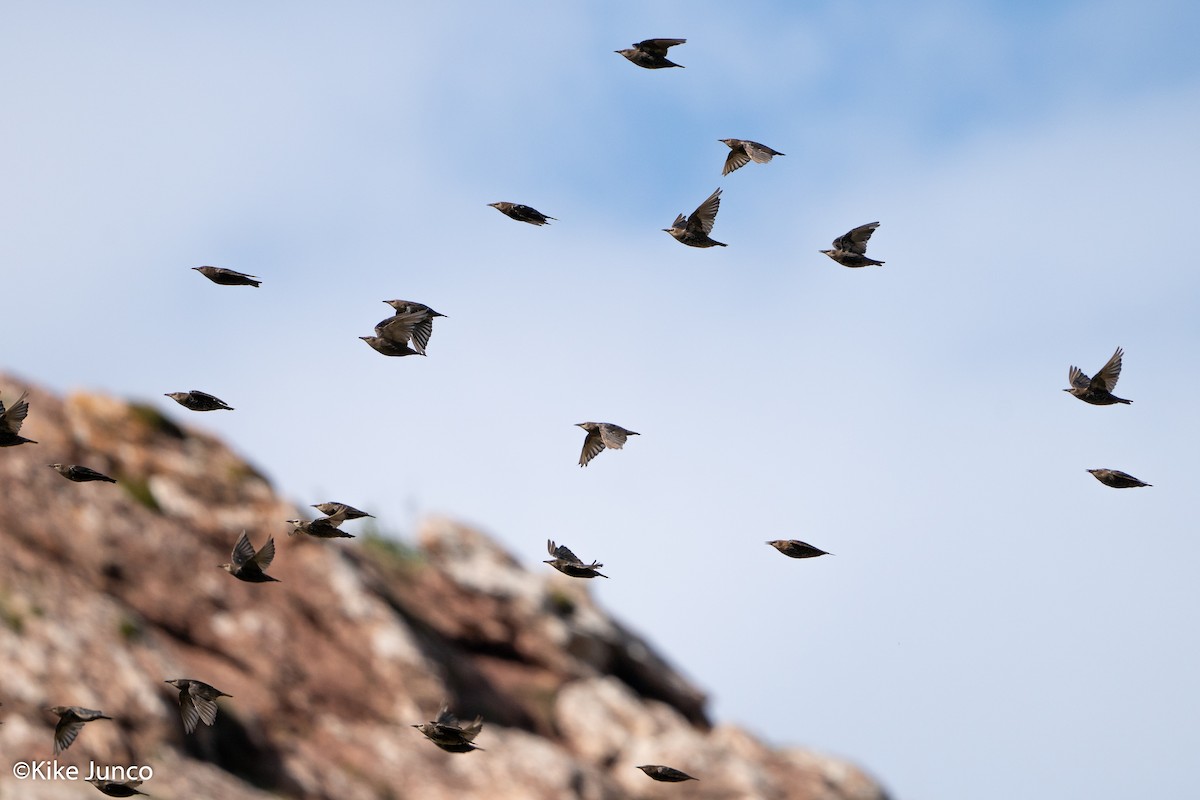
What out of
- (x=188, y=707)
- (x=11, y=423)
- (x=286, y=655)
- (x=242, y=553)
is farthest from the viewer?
(x=286, y=655)

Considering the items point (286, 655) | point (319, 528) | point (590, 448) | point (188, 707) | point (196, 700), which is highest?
point (590, 448)

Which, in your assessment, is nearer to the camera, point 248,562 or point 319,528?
point 248,562

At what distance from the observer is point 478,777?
4241 centimetres

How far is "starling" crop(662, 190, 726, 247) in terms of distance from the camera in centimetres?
2261

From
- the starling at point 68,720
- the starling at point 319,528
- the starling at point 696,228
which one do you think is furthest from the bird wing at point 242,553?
the starling at point 696,228

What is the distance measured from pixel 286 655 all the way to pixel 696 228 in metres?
25.2

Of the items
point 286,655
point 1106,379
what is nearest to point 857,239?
point 1106,379

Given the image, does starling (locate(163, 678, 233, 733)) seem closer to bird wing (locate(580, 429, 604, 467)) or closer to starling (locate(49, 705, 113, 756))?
starling (locate(49, 705, 113, 756))

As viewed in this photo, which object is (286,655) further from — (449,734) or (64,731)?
(449,734)

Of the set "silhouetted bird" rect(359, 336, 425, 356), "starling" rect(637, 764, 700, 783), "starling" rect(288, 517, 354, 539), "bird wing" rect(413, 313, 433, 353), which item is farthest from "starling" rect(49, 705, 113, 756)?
"starling" rect(637, 764, 700, 783)

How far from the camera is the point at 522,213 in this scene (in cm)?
2206

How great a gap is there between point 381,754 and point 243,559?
22605 mm

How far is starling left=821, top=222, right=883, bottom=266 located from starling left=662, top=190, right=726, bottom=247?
1.73 m

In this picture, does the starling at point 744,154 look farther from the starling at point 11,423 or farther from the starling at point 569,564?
the starling at point 11,423
